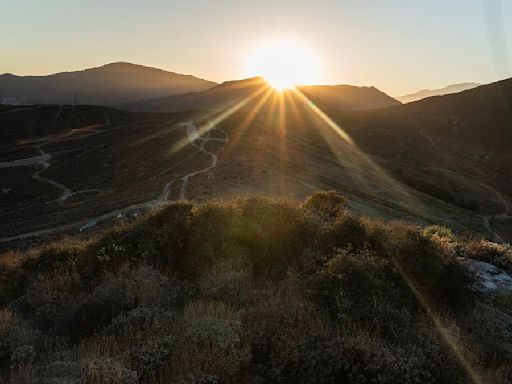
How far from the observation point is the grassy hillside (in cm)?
691

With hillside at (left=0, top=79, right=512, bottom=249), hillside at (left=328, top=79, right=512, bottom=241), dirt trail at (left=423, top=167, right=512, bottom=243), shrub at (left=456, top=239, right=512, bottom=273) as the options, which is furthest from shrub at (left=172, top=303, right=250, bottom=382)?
hillside at (left=328, top=79, right=512, bottom=241)

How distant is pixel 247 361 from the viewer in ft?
23.0

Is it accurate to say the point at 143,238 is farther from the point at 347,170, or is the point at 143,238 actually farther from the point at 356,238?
the point at 347,170

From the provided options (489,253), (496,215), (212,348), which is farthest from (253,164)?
(212,348)

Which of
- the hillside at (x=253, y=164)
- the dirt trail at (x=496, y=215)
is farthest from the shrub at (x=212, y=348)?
the dirt trail at (x=496, y=215)

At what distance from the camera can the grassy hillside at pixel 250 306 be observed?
6.91 metres

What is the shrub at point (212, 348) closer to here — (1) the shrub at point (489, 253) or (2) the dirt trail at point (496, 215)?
(1) the shrub at point (489, 253)

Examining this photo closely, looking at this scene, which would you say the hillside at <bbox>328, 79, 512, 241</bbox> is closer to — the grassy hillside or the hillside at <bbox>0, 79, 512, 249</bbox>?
the hillside at <bbox>0, 79, 512, 249</bbox>

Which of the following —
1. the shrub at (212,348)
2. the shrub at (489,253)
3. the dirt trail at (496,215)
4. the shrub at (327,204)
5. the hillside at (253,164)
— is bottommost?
the dirt trail at (496,215)

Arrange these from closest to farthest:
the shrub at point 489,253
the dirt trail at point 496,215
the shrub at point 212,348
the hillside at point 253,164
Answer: the shrub at point 212,348
the shrub at point 489,253
the hillside at point 253,164
the dirt trail at point 496,215

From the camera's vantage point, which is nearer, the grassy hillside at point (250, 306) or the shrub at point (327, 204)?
the grassy hillside at point (250, 306)

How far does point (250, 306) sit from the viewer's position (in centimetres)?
924

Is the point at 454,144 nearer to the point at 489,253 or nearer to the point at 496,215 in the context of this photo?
the point at 496,215

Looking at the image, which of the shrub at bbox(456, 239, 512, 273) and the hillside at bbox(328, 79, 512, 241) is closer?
the shrub at bbox(456, 239, 512, 273)
